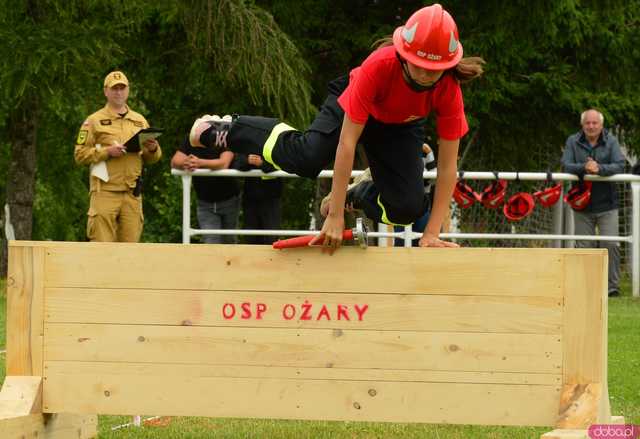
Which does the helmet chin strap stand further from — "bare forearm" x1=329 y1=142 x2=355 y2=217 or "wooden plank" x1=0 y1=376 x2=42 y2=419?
"wooden plank" x1=0 y1=376 x2=42 y2=419

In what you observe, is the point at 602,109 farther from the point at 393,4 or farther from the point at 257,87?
the point at 257,87

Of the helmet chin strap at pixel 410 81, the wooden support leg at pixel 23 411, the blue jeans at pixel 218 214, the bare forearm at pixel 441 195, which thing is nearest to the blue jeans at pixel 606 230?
the blue jeans at pixel 218 214

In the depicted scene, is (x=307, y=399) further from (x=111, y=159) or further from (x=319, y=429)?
(x=111, y=159)

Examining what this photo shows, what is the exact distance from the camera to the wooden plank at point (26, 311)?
517 centimetres

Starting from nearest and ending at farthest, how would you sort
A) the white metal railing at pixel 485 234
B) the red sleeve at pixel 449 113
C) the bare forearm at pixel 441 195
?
the red sleeve at pixel 449 113
the bare forearm at pixel 441 195
the white metal railing at pixel 485 234

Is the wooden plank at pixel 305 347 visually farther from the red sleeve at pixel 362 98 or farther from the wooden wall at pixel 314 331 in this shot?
the red sleeve at pixel 362 98

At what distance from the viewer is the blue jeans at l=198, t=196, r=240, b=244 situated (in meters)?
11.1

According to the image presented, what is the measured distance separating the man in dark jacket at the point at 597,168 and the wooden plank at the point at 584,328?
695cm

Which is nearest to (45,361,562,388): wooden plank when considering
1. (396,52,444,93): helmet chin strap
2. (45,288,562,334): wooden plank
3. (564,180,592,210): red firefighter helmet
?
(45,288,562,334): wooden plank

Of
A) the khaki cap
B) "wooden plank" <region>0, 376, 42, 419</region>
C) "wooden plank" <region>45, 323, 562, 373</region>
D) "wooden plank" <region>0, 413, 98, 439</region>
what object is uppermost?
the khaki cap

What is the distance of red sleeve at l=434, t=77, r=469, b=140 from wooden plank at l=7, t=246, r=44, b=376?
1.89 metres

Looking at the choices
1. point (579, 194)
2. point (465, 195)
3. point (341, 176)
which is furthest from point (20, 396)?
point (579, 194)

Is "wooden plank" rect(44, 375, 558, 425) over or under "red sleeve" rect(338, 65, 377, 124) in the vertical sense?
under

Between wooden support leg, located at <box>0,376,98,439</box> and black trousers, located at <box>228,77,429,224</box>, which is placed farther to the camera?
black trousers, located at <box>228,77,429,224</box>
